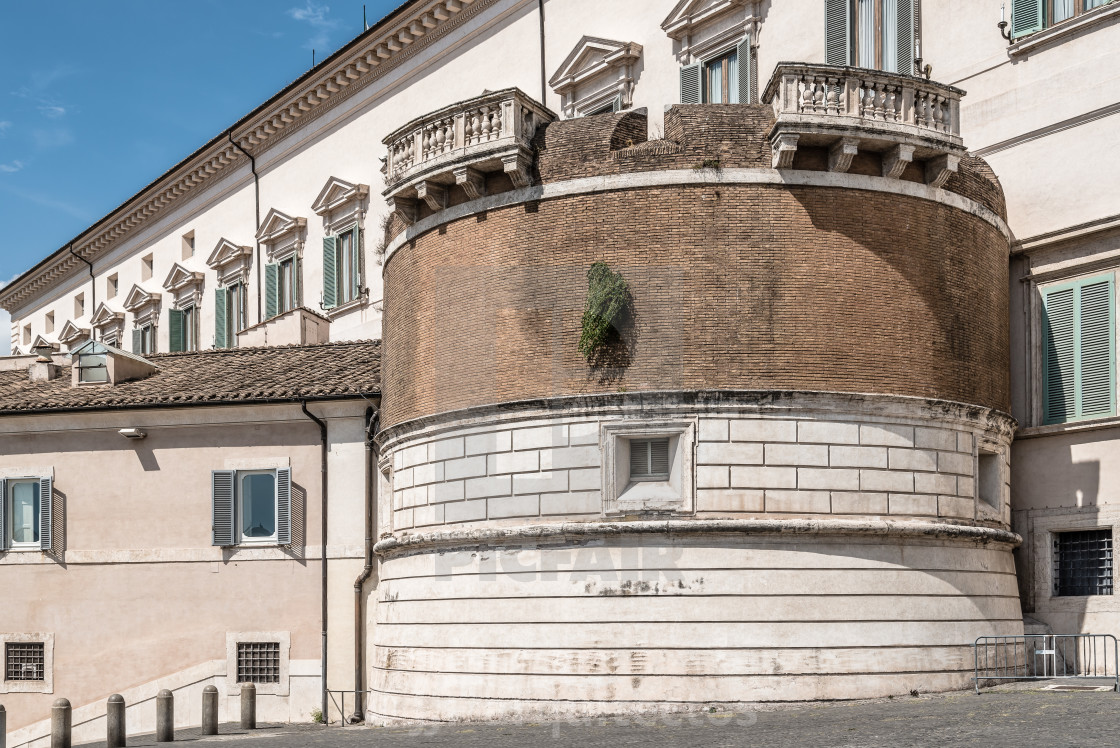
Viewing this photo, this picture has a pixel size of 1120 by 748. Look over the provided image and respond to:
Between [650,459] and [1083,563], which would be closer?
[650,459]

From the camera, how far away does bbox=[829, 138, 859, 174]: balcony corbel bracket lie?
19.4 m

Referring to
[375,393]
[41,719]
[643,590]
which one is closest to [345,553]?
[375,393]

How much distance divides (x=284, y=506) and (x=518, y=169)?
32.9 feet

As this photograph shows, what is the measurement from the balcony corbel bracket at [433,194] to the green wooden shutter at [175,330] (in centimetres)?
2791

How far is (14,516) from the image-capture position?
28656 mm

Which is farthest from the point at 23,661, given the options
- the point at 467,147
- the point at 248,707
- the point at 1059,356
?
the point at 1059,356

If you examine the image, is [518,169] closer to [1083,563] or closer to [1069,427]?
[1069,427]

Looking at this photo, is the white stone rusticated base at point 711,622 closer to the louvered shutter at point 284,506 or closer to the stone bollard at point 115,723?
the stone bollard at point 115,723

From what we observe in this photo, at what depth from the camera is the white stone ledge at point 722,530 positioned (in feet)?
61.9

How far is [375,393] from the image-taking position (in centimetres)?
2605

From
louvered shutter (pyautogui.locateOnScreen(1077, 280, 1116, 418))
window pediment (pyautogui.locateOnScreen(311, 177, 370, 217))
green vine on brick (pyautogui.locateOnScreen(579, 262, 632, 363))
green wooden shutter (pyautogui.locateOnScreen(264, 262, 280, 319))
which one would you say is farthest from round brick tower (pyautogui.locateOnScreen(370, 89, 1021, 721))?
green wooden shutter (pyautogui.locateOnScreen(264, 262, 280, 319))

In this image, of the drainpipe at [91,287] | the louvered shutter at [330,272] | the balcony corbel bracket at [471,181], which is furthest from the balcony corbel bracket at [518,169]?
the drainpipe at [91,287]

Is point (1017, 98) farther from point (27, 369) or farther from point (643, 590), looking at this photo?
point (27, 369)

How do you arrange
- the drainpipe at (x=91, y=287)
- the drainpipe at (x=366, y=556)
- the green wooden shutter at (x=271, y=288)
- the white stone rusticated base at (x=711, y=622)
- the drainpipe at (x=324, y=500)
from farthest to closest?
the drainpipe at (x=91, y=287) → the green wooden shutter at (x=271, y=288) → the drainpipe at (x=324, y=500) → the drainpipe at (x=366, y=556) → the white stone rusticated base at (x=711, y=622)
